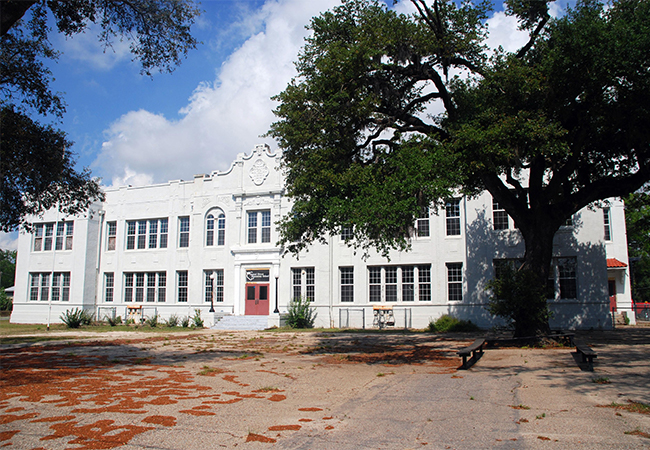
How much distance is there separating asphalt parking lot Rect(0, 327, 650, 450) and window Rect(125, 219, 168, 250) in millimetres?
20616

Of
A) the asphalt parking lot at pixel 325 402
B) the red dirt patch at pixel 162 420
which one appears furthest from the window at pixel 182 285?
the red dirt patch at pixel 162 420

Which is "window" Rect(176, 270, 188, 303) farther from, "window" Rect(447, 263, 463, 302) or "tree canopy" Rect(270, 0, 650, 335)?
"tree canopy" Rect(270, 0, 650, 335)

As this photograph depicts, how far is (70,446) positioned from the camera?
5.23m

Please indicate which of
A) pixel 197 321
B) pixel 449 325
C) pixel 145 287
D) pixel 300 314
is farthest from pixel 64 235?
pixel 449 325

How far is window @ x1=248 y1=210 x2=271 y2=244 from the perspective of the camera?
3112 centimetres

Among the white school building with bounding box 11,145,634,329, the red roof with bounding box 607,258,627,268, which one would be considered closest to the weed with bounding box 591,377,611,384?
the white school building with bounding box 11,145,634,329

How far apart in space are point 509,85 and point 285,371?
9854 mm

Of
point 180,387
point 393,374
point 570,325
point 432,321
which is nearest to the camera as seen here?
point 180,387

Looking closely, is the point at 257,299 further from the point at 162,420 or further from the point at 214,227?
the point at 162,420

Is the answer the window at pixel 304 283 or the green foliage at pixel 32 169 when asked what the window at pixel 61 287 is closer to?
the window at pixel 304 283

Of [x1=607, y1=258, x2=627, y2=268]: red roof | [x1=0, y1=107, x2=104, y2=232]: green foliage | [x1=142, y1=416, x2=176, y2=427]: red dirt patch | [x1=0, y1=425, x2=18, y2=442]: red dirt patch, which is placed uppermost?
[x1=0, y1=107, x2=104, y2=232]: green foliage

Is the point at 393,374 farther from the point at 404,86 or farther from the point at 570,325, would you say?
the point at 570,325

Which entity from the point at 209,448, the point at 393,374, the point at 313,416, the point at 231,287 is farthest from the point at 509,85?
the point at 231,287

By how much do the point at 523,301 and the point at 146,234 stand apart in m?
26.8
